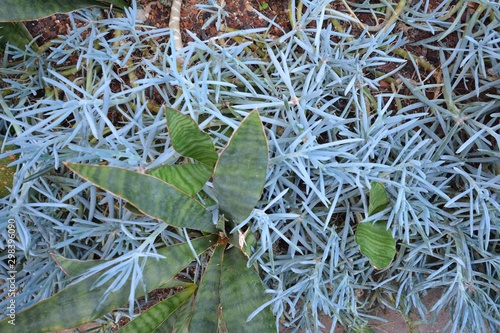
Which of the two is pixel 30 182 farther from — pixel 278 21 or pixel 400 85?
pixel 400 85

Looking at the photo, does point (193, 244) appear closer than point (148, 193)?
No

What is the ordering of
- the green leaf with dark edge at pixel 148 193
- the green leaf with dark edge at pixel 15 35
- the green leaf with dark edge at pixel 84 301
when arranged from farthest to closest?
the green leaf with dark edge at pixel 15 35
the green leaf with dark edge at pixel 84 301
the green leaf with dark edge at pixel 148 193

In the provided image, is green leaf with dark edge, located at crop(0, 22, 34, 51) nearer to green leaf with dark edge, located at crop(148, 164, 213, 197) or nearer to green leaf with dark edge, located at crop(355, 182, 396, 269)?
green leaf with dark edge, located at crop(148, 164, 213, 197)

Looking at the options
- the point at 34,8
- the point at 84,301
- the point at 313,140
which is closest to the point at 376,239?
the point at 313,140

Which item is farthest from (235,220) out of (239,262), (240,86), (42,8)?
(42,8)

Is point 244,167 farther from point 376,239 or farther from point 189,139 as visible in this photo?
point 376,239

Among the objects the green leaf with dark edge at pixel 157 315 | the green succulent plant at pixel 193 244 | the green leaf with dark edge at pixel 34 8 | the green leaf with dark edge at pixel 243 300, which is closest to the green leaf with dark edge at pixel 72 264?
the green succulent plant at pixel 193 244

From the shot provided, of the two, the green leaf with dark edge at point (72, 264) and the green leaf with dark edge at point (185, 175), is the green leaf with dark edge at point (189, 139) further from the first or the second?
the green leaf with dark edge at point (72, 264)
